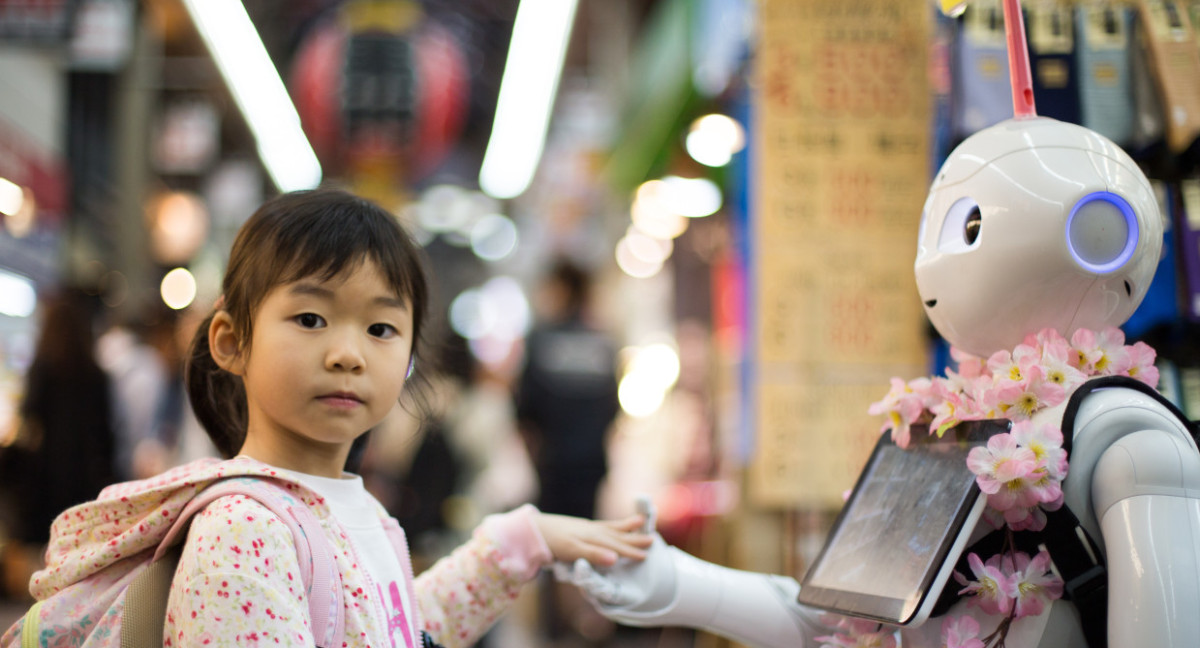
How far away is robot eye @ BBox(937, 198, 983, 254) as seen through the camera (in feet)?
5.17

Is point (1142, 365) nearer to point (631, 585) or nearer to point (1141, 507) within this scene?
point (1141, 507)

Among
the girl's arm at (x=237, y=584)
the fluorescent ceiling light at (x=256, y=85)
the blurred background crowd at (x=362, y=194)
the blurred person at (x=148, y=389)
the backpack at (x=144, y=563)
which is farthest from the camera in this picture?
the blurred person at (x=148, y=389)

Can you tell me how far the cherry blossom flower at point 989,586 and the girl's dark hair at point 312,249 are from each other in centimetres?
91

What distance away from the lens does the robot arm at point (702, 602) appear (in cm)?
174

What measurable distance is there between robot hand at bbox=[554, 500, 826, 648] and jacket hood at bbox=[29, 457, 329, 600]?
0.54m

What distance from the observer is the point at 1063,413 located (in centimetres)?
145

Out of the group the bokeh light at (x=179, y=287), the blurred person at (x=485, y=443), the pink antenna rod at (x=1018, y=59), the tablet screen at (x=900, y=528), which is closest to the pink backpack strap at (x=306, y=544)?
the tablet screen at (x=900, y=528)

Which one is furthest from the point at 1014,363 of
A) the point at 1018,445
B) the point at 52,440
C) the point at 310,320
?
the point at 52,440

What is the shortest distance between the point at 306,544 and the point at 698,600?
0.70 meters

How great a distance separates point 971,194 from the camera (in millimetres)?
1576

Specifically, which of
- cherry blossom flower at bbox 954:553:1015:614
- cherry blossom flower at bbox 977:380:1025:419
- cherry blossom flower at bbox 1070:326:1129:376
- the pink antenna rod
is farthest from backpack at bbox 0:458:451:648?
the pink antenna rod

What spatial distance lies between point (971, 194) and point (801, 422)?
1.93m

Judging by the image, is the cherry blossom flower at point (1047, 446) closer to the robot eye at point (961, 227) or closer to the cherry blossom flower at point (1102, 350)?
the cherry blossom flower at point (1102, 350)

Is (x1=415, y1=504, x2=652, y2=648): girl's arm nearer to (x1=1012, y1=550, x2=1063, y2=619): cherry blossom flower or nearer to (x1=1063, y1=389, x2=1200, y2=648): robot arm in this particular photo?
(x1=1012, y1=550, x2=1063, y2=619): cherry blossom flower
